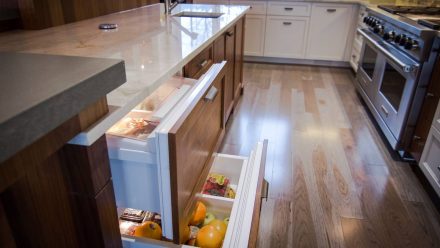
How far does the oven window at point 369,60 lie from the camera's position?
257 centimetres

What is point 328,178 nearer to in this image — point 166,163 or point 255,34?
point 166,163

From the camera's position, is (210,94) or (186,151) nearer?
(186,151)

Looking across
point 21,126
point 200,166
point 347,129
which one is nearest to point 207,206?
point 200,166

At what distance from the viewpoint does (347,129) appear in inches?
94.7

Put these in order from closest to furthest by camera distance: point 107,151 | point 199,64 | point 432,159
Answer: point 107,151 < point 199,64 < point 432,159

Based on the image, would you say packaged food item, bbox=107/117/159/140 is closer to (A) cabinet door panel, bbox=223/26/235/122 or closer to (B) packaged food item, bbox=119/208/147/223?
(B) packaged food item, bbox=119/208/147/223

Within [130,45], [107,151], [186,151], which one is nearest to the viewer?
[107,151]

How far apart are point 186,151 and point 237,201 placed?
1.03ft

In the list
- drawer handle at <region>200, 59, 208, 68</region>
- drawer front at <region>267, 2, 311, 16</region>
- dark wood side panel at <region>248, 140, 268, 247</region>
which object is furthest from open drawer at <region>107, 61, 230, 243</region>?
drawer front at <region>267, 2, 311, 16</region>

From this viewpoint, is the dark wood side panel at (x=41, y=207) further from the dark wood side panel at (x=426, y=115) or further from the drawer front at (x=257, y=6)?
the drawer front at (x=257, y=6)

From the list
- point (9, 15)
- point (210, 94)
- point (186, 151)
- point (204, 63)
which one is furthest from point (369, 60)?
point (9, 15)

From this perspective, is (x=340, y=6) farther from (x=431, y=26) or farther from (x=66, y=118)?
(x=66, y=118)

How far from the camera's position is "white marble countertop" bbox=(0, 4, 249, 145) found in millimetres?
728

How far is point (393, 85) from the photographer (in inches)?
83.6
